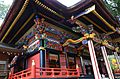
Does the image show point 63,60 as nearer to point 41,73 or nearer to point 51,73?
point 51,73

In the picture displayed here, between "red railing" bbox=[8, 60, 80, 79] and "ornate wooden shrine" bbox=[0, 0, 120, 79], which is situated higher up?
"ornate wooden shrine" bbox=[0, 0, 120, 79]

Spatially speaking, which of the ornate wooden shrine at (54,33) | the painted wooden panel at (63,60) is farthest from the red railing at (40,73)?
the painted wooden panel at (63,60)

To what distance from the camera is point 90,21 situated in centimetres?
773

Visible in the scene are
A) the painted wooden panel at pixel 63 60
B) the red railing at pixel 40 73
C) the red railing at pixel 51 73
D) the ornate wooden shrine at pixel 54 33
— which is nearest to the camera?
the red railing at pixel 40 73

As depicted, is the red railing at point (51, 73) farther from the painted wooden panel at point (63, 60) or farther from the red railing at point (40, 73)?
the painted wooden panel at point (63, 60)

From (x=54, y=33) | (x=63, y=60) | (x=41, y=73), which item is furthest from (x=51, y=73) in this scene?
(x=54, y=33)

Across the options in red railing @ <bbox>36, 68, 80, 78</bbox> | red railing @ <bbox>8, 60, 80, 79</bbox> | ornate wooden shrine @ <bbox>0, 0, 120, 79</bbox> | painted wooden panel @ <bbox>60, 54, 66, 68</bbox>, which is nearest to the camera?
red railing @ <bbox>8, 60, 80, 79</bbox>

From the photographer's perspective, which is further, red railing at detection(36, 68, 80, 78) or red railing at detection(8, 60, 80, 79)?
red railing at detection(36, 68, 80, 78)

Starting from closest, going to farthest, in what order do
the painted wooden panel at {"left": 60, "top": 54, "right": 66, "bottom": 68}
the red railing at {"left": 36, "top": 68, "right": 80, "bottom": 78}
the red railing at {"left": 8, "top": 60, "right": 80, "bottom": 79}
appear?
the red railing at {"left": 8, "top": 60, "right": 80, "bottom": 79} → the red railing at {"left": 36, "top": 68, "right": 80, "bottom": 78} → the painted wooden panel at {"left": 60, "top": 54, "right": 66, "bottom": 68}

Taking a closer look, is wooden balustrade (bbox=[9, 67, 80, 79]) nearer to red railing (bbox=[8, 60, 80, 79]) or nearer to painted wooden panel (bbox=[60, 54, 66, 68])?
red railing (bbox=[8, 60, 80, 79])

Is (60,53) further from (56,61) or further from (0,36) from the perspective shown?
(0,36)

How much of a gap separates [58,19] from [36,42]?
6.12ft

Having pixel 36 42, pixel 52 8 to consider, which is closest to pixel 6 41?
pixel 36 42

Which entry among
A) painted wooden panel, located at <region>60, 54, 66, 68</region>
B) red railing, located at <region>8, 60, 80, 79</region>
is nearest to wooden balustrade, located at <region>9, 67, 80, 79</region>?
red railing, located at <region>8, 60, 80, 79</region>
